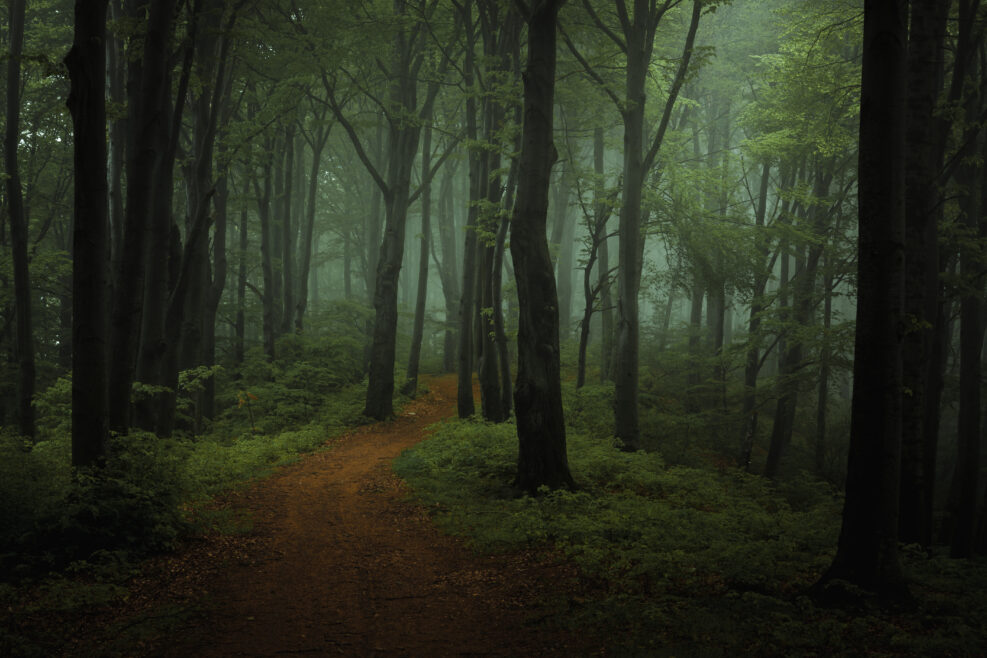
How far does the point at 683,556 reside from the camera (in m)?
6.07

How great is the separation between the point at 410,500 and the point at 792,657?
5810 mm

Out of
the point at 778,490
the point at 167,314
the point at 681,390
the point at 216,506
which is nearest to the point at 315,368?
the point at 167,314

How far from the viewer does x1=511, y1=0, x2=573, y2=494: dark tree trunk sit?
28.6ft

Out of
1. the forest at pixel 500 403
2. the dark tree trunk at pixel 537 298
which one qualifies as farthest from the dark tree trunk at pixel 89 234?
the dark tree trunk at pixel 537 298

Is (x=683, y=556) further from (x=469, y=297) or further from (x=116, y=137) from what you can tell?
(x=116, y=137)

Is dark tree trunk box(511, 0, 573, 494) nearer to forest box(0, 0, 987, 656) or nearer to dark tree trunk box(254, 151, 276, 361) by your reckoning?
forest box(0, 0, 987, 656)

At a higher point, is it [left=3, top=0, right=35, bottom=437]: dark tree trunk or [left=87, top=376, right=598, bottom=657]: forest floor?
[left=3, top=0, right=35, bottom=437]: dark tree trunk

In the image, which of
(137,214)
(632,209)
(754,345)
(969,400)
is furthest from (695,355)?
(137,214)

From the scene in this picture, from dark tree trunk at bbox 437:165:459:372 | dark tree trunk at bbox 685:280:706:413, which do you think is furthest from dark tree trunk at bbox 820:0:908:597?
dark tree trunk at bbox 437:165:459:372

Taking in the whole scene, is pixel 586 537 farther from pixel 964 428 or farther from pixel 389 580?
pixel 964 428

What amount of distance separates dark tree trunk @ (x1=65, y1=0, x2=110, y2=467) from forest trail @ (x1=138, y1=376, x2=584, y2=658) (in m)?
1.83

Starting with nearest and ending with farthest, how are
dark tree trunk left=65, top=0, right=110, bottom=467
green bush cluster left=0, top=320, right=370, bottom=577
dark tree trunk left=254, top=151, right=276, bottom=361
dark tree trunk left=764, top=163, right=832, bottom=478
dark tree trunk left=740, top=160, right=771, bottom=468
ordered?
green bush cluster left=0, top=320, right=370, bottom=577, dark tree trunk left=65, top=0, right=110, bottom=467, dark tree trunk left=764, top=163, right=832, bottom=478, dark tree trunk left=740, top=160, right=771, bottom=468, dark tree trunk left=254, top=151, right=276, bottom=361

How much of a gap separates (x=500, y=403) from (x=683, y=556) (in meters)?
8.42

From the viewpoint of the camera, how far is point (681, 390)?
764 inches
